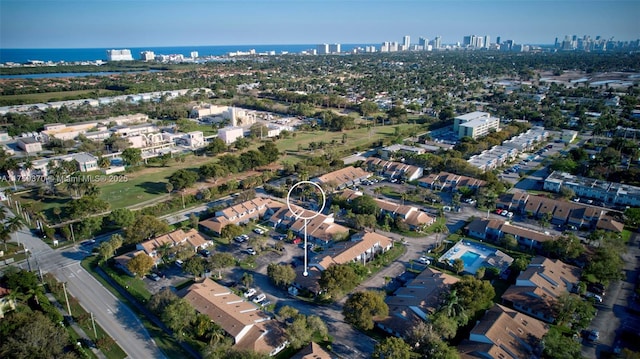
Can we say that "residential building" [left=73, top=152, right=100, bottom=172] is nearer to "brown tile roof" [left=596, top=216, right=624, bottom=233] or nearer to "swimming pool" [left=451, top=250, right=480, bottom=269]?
"swimming pool" [left=451, top=250, right=480, bottom=269]

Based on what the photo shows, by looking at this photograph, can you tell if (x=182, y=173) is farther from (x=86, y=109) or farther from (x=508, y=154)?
(x=86, y=109)

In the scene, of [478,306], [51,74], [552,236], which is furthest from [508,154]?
[51,74]

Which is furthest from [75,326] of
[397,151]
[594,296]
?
[397,151]

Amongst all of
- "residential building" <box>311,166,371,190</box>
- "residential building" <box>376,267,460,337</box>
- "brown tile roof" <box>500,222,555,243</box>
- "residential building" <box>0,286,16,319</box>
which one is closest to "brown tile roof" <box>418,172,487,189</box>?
"residential building" <box>311,166,371,190</box>

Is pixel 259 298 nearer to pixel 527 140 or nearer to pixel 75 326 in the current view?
pixel 75 326

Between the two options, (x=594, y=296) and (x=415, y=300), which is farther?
(x=594, y=296)

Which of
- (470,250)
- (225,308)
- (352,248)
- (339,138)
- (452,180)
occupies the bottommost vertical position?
(470,250)
